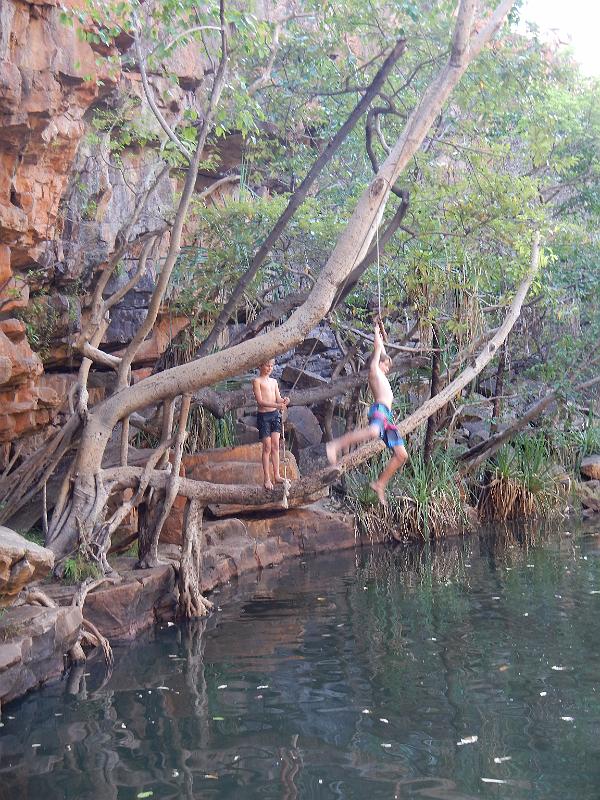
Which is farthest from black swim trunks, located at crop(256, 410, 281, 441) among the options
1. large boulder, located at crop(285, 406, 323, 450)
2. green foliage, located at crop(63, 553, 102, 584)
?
large boulder, located at crop(285, 406, 323, 450)

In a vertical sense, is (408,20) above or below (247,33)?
above

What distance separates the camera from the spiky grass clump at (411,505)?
14.6 m

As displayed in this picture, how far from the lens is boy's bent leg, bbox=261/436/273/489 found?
10.3m

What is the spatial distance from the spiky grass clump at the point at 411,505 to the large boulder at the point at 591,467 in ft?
13.0

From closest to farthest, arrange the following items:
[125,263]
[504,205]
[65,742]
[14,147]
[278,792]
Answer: [278,792], [65,742], [14,147], [504,205], [125,263]

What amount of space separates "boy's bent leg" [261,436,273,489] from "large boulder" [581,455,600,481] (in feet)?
31.3

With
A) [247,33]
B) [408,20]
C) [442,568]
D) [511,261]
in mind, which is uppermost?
[408,20]

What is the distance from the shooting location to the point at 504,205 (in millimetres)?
11312

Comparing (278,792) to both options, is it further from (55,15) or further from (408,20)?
(408,20)

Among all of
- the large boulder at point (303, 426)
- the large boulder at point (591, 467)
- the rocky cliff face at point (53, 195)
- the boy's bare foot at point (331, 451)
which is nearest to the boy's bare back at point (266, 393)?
the boy's bare foot at point (331, 451)

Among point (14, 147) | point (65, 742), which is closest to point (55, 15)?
point (14, 147)

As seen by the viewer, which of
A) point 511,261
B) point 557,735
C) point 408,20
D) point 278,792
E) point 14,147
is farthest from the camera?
point 511,261

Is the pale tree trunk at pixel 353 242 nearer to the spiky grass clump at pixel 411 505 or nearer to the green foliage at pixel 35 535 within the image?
the green foliage at pixel 35 535

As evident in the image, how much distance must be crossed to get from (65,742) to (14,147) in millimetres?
5536
